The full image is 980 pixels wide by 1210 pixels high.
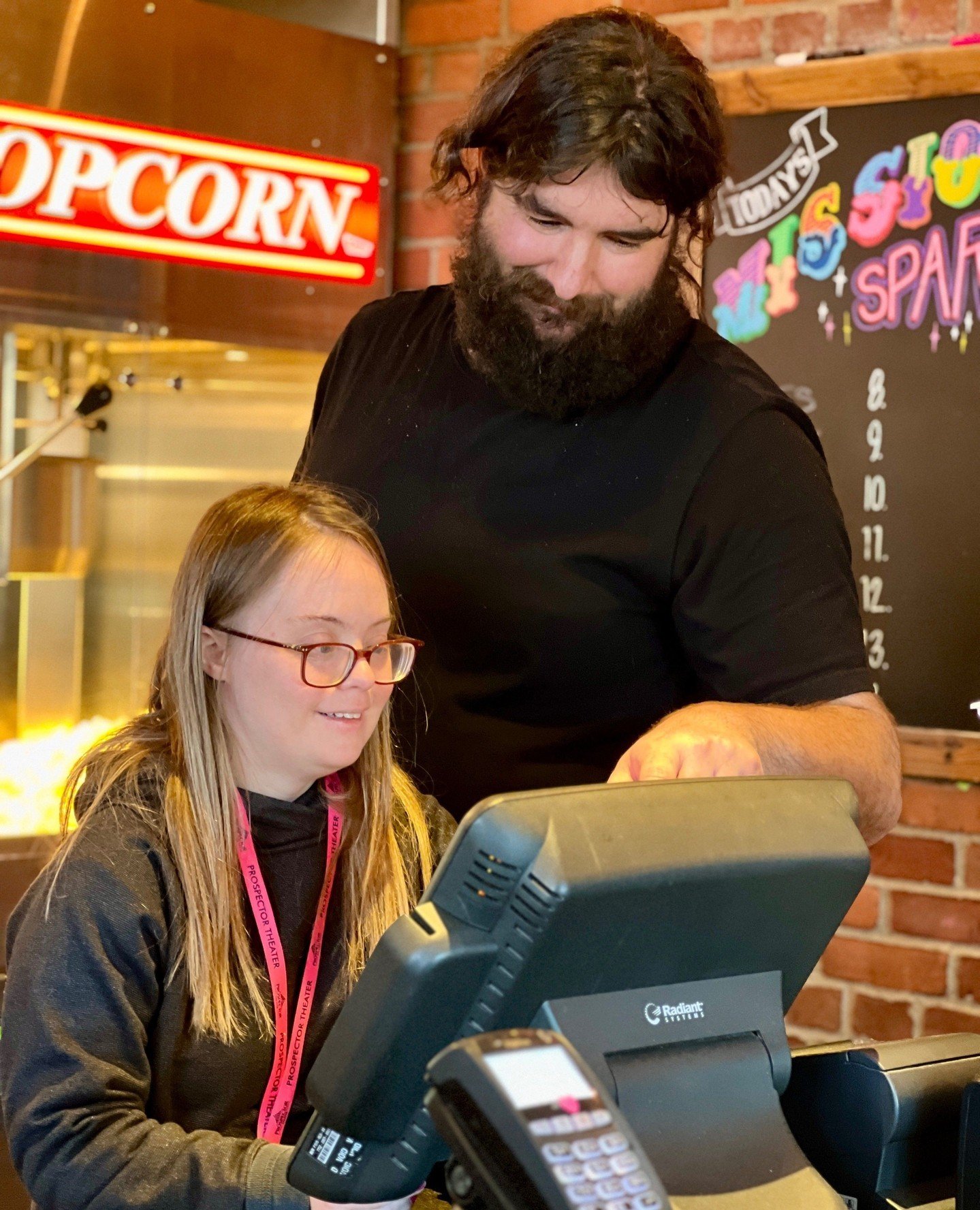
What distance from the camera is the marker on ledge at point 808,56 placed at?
2693 mm

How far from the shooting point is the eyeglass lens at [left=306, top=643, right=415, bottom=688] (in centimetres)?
148

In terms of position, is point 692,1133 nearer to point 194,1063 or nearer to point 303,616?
point 194,1063

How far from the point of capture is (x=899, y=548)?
8.71 feet

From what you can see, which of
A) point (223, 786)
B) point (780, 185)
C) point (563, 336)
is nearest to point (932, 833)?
point (780, 185)

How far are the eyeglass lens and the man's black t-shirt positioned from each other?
0.35 ft

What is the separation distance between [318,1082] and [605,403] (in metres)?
0.95

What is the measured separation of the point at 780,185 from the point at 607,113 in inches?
57.1

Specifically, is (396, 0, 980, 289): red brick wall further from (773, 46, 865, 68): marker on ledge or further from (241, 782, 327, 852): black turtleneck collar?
(241, 782, 327, 852): black turtleneck collar

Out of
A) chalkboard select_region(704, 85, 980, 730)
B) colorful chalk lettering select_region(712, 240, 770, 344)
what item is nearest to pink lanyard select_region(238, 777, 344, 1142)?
chalkboard select_region(704, 85, 980, 730)

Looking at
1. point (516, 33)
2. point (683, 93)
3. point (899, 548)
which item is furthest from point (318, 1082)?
point (516, 33)

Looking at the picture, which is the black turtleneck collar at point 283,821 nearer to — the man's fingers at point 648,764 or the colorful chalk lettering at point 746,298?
the man's fingers at point 648,764

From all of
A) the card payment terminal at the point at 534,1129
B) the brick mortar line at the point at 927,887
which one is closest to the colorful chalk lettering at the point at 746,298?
the brick mortar line at the point at 927,887

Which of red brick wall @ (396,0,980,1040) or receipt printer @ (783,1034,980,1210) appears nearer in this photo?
receipt printer @ (783,1034,980,1210)

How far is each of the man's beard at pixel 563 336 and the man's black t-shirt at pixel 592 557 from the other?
0.11 ft
